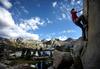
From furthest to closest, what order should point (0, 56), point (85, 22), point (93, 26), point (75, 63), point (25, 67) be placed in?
point (0, 56), point (25, 67), point (85, 22), point (75, 63), point (93, 26)

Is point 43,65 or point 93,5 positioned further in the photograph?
point 43,65

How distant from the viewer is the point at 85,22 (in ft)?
51.7

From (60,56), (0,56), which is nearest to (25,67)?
(60,56)

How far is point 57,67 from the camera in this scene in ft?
50.9

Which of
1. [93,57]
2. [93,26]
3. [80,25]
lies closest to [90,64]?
[93,57]

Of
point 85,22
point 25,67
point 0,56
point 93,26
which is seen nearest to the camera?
point 93,26

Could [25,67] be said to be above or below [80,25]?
below

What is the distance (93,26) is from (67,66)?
4201 millimetres

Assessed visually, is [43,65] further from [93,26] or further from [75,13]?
[93,26]

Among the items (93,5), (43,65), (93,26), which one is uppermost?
(93,5)

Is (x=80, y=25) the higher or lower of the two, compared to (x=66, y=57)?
higher

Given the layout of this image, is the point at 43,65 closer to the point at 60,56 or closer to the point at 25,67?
the point at 25,67

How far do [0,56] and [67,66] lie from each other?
21.3 metres

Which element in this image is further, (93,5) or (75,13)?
(75,13)
